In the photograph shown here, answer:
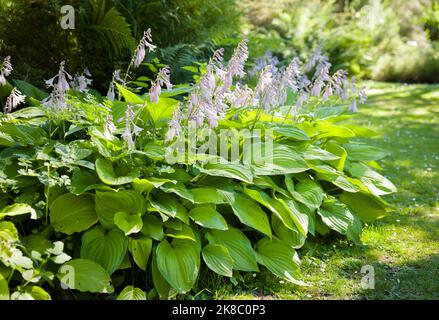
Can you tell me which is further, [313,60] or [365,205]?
[313,60]

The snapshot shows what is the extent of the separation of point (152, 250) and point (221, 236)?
1.61 ft

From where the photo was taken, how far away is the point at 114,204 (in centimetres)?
327

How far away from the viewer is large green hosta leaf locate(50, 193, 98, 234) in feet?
10.5

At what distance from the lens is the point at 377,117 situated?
32.4ft

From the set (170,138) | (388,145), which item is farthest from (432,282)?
(388,145)

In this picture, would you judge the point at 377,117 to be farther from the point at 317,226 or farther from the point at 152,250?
the point at 152,250

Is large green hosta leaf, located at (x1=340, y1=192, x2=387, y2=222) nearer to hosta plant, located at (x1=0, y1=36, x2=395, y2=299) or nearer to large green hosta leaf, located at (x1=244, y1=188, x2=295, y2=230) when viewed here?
hosta plant, located at (x1=0, y1=36, x2=395, y2=299)

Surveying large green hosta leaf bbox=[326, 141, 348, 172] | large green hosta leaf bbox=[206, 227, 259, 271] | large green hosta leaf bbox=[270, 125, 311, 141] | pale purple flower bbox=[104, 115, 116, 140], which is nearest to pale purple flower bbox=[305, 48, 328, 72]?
large green hosta leaf bbox=[326, 141, 348, 172]

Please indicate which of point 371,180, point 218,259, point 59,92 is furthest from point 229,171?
point 371,180

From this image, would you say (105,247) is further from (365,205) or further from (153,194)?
(365,205)

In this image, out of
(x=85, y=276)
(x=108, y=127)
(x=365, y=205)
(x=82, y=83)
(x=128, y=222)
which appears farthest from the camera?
(x=365, y=205)

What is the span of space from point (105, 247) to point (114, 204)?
0.27m

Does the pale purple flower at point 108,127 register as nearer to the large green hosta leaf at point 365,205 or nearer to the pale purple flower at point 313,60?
→ the large green hosta leaf at point 365,205

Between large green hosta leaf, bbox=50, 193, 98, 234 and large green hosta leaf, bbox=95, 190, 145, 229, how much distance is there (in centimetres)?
8
